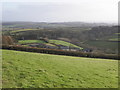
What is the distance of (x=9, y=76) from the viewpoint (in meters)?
8.05

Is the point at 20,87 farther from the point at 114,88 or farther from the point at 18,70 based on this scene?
the point at 114,88

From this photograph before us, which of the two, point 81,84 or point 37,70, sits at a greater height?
point 37,70

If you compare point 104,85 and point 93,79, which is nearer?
point 104,85

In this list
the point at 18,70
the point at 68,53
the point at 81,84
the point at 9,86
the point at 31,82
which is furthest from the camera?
the point at 68,53

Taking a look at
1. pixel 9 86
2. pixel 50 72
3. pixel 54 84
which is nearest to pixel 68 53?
pixel 50 72

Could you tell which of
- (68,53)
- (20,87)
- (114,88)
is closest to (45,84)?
(20,87)

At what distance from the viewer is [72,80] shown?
8.90 metres

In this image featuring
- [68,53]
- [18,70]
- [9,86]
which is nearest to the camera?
[9,86]

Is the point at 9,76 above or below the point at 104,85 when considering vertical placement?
above

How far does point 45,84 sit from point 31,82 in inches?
31.3

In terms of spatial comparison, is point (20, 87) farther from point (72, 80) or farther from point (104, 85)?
point (104, 85)

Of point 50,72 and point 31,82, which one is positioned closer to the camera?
point 31,82

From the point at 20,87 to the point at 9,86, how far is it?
0.55 m

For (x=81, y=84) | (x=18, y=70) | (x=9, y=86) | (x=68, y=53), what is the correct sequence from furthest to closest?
(x=68, y=53), (x=18, y=70), (x=81, y=84), (x=9, y=86)
